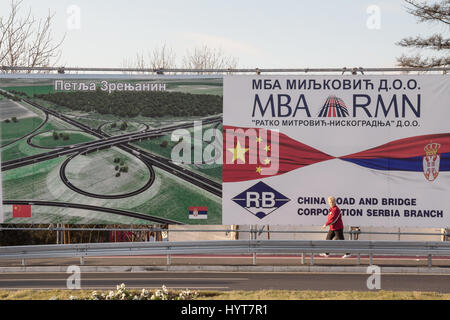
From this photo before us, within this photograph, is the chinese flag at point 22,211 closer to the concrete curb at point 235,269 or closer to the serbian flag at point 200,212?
the concrete curb at point 235,269

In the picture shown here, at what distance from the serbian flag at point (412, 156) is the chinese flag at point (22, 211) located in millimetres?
8566

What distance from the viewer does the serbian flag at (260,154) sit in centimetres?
1492

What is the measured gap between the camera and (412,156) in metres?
14.8

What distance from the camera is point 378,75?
14758 mm

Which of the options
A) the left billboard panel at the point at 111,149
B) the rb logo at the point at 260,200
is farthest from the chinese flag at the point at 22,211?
the rb logo at the point at 260,200

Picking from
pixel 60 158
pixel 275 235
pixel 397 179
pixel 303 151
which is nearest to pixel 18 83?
pixel 60 158

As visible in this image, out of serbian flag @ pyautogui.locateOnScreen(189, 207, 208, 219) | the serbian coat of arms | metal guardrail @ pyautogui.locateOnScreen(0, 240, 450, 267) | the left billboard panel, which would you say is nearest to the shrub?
metal guardrail @ pyautogui.locateOnScreen(0, 240, 450, 267)

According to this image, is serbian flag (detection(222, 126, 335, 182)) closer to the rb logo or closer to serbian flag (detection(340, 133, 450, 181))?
the rb logo

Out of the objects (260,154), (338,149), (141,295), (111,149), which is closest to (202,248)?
(260,154)

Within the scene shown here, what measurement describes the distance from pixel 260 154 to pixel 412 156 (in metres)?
3.91

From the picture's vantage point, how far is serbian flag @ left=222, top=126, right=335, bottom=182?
14.9 m
